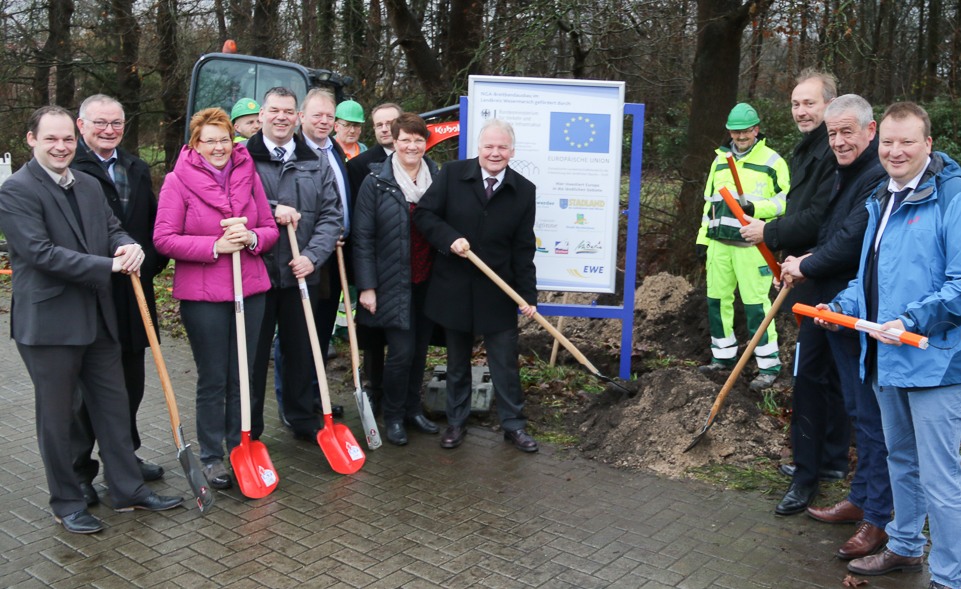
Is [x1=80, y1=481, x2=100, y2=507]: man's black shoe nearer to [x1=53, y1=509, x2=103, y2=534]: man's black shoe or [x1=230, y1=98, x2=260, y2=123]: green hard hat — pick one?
[x1=53, y1=509, x2=103, y2=534]: man's black shoe

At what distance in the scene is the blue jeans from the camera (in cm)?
362

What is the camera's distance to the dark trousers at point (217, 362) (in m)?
4.95

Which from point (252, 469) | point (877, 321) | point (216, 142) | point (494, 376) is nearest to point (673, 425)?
point (494, 376)

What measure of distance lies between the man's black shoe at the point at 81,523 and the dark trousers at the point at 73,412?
0.10 ft

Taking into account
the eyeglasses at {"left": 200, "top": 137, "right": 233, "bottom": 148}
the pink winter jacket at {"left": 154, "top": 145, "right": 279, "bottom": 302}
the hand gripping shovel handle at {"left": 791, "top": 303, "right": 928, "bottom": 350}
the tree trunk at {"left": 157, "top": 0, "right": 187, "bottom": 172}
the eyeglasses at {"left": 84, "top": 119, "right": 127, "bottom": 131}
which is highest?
the tree trunk at {"left": 157, "top": 0, "right": 187, "bottom": 172}

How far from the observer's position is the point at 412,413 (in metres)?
6.10

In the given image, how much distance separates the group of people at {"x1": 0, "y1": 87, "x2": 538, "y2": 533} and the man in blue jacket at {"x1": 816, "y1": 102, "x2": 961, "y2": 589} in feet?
7.65

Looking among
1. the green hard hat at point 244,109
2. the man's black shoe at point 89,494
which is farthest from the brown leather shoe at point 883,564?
the green hard hat at point 244,109

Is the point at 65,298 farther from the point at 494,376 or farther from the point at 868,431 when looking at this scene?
the point at 868,431

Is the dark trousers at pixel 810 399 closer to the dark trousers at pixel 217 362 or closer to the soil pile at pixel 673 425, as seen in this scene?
the soil pile at pixel 673 425

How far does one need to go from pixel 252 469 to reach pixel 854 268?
3316mm

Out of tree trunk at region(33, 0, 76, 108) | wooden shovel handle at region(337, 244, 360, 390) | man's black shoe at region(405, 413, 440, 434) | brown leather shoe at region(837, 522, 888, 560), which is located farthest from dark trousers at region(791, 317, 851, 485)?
tree trunk at region(33, 0, 76, 108)

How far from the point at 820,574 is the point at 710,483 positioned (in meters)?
1.11

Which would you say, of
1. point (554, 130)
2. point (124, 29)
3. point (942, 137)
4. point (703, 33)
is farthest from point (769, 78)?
point (554, 130)
